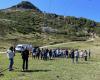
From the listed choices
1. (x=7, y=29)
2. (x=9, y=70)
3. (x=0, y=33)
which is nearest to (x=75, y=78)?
(x=9, y=70)

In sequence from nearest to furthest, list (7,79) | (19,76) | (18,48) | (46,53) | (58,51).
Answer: (7,79), (19,76), (46,53), (58,51), (18,48)

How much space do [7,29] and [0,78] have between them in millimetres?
113071

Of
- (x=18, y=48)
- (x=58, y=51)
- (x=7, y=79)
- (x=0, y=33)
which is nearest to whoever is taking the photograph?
(x=7, y=79)

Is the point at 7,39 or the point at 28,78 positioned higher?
the point at 7,39

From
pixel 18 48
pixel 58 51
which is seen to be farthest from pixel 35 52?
pixel 18 48

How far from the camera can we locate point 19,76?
2906 centimetres

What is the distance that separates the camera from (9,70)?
33.0 m

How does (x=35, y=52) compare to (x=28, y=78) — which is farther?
(x=35, y=52)

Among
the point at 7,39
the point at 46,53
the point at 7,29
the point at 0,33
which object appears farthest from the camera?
the point at 7,29

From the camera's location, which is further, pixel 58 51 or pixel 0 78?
pixel 58 51

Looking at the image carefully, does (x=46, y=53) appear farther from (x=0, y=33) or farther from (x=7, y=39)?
(x=0, y=33)

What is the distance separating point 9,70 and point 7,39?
84.1 m

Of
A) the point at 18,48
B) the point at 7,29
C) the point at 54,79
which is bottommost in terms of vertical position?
the point at 54,79

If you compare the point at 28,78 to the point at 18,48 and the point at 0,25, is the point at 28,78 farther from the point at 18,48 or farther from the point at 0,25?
the point at 0,25
